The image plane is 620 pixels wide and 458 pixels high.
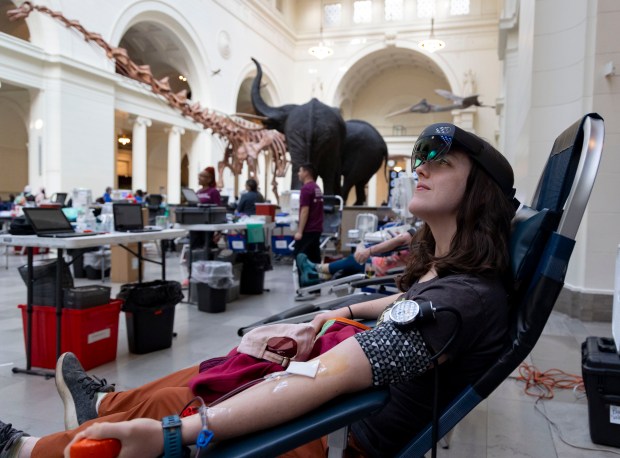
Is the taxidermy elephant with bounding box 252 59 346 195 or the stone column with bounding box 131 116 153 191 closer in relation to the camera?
the taxidermy elephant with bounding box 252 59 346 195

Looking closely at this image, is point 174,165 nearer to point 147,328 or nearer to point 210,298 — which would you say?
point 210,298

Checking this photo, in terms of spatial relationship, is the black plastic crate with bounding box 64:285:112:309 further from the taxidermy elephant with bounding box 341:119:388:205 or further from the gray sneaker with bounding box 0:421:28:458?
the taxidermy elephant with bounding box 341:119:388:205

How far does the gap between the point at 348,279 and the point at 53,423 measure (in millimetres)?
2218

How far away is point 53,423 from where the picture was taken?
2.80 m

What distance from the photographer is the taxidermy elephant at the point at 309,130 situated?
10.0 metres

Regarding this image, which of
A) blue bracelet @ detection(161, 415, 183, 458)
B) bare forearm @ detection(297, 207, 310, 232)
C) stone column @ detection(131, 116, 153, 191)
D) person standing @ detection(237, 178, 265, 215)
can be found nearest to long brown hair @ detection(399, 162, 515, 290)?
blue bracelet @ detection(161, 415, 183, 458)

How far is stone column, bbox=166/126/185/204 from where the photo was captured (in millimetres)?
22375

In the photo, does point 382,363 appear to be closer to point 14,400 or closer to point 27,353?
point 14,400

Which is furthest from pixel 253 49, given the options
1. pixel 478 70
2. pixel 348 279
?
pixel 348 279

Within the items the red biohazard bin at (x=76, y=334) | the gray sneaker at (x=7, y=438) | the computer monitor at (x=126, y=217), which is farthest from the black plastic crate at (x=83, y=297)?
the gray sneaker at (x=7, y=438)

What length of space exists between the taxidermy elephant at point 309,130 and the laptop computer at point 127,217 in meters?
5.62

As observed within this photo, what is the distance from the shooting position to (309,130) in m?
9.92

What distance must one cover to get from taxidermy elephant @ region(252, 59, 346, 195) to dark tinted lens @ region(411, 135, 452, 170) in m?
8.55

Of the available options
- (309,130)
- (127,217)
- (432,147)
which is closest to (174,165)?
(309,130)
